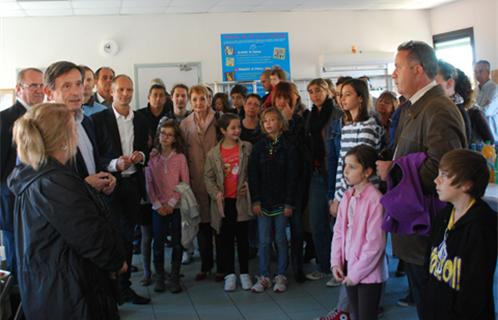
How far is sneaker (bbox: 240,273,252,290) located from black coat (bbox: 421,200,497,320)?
1997mm

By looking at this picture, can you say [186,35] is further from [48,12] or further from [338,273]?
[338,273]

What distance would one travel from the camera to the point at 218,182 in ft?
12.9

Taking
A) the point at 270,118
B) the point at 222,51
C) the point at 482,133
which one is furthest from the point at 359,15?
the point at 270,118

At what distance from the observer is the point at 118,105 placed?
3645 millimetres

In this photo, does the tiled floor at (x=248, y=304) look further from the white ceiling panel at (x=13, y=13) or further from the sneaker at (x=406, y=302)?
the white ceiling panel at (x=13, y=13)

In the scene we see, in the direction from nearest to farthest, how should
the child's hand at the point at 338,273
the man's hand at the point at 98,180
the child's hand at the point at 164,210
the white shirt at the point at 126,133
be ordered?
the man's hand at the point at 98,180 → the child's hand at the point at 338,273 → the white shirt at the point at 126,133 → the child's hand at the point at 164,210

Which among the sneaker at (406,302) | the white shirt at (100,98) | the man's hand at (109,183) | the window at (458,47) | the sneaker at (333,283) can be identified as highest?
the window at (458,47)

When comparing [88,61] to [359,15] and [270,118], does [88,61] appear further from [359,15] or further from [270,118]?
[270,118]

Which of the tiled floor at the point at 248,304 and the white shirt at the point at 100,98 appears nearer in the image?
the tiled floor at the point at 248,304

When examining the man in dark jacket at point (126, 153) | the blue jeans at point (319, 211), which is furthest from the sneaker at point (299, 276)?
the man in dark jacket at point (126, 153)

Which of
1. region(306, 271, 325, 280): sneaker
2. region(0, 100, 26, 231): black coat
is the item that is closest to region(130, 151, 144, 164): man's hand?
region(0, 100, 26, 231): black coat

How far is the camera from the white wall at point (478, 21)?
27.3ft

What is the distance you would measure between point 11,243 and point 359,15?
7997 mm

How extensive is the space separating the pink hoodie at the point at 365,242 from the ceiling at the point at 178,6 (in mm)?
6012
